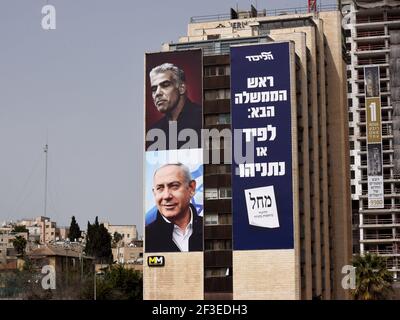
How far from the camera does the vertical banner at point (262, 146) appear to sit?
318 ft

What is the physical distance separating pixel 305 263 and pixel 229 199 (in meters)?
12.0

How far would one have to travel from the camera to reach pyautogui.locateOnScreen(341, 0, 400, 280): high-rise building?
154 meters

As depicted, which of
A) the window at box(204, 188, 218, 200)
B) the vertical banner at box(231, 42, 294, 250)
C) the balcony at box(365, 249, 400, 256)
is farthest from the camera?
the balcony at box(365, 249, 400, 256)

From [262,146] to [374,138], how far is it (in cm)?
6387

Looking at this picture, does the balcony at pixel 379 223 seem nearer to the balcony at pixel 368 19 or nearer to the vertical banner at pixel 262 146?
the balcony at pixel 368 19

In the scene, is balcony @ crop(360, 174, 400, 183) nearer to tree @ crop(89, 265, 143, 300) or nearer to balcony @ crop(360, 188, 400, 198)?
balcony @ crop(360, 188, 400, 198)

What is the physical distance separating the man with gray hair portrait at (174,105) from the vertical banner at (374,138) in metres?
62.4

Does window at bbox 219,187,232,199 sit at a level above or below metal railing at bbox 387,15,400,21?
below

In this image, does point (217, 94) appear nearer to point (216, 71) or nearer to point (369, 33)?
point (216, 71)

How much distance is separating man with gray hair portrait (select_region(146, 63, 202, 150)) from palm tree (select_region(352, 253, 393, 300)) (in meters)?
24.6

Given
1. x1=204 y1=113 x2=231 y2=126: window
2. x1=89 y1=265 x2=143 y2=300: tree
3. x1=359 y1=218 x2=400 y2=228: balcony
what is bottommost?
x1=89 y1=265 x2=143 y2=300: tree

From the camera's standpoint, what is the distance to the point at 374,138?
515 ft

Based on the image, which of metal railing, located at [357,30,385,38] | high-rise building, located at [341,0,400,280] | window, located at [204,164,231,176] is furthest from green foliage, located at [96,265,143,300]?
metal railing, located at [357,30,385,38]
